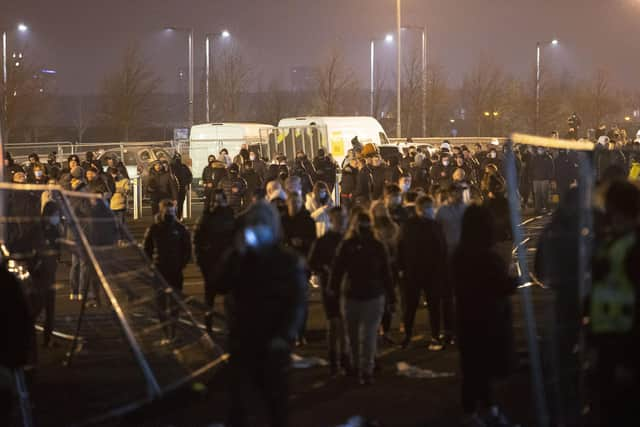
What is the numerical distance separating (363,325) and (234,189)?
434 inches

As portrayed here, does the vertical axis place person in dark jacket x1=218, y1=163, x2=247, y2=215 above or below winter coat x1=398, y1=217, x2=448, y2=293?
above

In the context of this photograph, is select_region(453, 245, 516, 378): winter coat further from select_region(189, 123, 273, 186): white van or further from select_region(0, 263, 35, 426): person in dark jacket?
select_region(189, 123, 273, 186): white van

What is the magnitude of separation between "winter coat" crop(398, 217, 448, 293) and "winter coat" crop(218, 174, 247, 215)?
8.87 meters

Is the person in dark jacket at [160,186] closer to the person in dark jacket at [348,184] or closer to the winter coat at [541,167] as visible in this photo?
A: the person in dark jacket at [348,184]

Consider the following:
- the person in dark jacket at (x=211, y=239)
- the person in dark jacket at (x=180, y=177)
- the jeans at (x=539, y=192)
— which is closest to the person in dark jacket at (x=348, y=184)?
the jeans at (x=539, y=192)

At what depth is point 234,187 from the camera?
21.0 m

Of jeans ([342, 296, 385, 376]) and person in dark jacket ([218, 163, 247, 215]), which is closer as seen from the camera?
jeans ([342, 296, 385, 376])

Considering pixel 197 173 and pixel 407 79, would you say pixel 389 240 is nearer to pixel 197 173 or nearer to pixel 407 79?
pixel 197 173

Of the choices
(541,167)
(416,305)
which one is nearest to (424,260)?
(416,305)

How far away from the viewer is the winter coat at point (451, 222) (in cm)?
1290

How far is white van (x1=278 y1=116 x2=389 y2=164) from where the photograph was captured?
3488 centimetres

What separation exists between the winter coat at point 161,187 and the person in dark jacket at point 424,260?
12.6 metres

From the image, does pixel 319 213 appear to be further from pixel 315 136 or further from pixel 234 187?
pixel 315 136

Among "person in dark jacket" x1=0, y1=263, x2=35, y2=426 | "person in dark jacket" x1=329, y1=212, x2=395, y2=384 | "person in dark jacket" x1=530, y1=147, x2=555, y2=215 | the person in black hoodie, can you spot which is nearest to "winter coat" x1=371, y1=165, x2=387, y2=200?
"person in dark jacket" x1=530, y1=147, x2=555, y2=215
